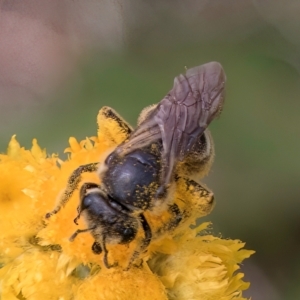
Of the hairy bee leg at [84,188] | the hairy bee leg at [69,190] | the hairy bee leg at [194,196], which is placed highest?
the hairy bee leg at [69,190]

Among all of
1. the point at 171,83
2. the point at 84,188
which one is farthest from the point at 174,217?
the point at 171,83

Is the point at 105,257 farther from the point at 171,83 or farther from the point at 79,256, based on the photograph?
the point at 171,83

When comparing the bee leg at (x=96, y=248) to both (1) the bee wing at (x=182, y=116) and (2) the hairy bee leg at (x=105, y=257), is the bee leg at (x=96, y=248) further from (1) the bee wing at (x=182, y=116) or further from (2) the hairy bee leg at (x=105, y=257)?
(1) the bee wing at (x=182, y=116)

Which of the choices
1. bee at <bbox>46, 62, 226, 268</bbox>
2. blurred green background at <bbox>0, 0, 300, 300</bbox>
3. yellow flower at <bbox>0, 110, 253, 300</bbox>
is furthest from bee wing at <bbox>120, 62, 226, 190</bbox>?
blurred green background at <bbox>0, 0, 300, 300</bbox>

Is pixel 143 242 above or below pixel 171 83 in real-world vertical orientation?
below

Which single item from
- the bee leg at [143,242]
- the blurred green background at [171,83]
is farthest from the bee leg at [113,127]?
the blurred green background at [171,83]

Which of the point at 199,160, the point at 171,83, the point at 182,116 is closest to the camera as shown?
the point at 182,116

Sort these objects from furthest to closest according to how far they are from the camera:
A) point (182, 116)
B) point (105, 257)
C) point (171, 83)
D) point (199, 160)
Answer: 1. point (171, 83)
2. point (199, 160)
3. point (182, 116)
4. point (105, 257)

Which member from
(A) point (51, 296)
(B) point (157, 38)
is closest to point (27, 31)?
(B) point (157, 38)
